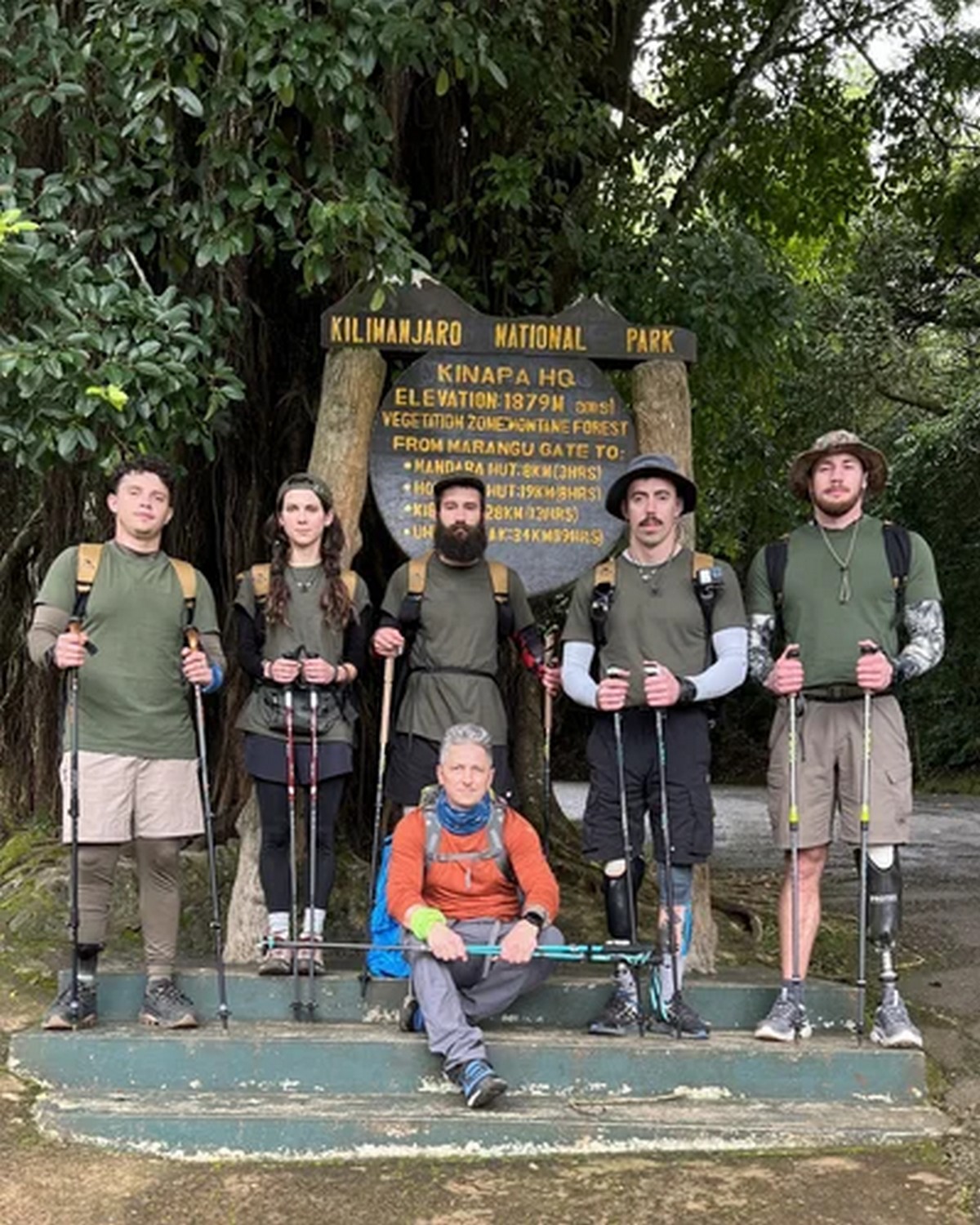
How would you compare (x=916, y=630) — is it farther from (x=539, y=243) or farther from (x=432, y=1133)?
(x=539, y=243)

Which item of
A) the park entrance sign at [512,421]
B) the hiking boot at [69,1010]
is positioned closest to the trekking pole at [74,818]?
the hiking boot at [69,1010]

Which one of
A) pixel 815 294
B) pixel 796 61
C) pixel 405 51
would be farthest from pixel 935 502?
pixel 405 51

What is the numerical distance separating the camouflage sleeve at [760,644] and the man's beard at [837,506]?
16.1 inches

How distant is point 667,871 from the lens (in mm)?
4758

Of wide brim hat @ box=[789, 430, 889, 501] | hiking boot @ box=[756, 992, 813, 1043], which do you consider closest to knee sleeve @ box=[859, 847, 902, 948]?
hiking boot @ box=[756, 992, 813, 1043]

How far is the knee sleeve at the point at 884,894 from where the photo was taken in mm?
4828

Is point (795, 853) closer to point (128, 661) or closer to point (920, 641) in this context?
point (920, 641)

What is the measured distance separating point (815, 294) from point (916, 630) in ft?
37.0

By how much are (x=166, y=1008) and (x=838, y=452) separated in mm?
2971

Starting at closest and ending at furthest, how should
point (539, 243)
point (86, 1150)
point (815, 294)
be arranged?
point (86, 1150)
point (539, 243)
point (815, 294)

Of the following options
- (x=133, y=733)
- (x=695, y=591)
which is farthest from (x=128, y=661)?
(x=695, y=591)

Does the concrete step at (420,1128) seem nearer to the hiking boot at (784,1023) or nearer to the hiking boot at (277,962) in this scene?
the hiking boot at (784,1023)

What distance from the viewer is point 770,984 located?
16.8 ft

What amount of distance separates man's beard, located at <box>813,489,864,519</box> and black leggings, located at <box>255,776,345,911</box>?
6.46 feet
